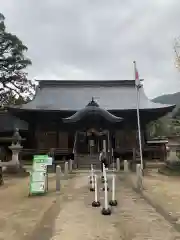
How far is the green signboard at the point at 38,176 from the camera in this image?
12062 millimetres

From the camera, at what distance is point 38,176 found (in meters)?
12.4

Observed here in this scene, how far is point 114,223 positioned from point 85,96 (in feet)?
101

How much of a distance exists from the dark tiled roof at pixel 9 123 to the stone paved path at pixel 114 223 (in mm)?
26161

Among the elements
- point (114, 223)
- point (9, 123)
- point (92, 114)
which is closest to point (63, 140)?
point (92, 114)

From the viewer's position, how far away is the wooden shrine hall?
96.9 ft

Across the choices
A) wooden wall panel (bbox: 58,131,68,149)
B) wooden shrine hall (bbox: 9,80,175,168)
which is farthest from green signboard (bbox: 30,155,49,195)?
wooden wall panel (bbox: 58,131,68,149)

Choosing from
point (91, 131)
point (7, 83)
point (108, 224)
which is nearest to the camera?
point (108, 224)

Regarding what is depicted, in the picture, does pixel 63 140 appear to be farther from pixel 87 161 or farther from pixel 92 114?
pixel 87 161

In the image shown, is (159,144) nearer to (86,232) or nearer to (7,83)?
(7,83)

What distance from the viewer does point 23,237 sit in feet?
20.7

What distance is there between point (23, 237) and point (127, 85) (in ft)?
113

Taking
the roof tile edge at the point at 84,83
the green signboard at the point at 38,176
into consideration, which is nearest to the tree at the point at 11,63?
the roof tile edge at the point at 84,83

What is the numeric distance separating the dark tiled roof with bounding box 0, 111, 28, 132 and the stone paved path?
2616 centimetres

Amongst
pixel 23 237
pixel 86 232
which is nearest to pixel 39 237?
pixel 23 237
